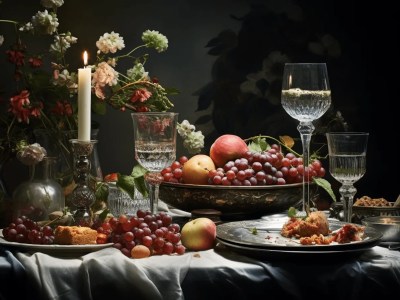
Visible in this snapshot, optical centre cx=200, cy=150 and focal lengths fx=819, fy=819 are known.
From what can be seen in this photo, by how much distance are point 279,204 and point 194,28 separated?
1.09 metres

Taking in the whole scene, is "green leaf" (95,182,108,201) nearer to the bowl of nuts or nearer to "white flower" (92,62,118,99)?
"white flower" (92,62,118,99)

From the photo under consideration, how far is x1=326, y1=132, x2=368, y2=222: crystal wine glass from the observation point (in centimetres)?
219

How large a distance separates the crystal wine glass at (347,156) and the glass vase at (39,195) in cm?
75

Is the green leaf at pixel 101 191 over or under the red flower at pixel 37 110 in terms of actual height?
under

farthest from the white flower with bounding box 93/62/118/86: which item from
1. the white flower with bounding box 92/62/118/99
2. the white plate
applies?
the white plate

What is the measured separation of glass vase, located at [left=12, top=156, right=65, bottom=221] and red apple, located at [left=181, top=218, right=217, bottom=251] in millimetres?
419

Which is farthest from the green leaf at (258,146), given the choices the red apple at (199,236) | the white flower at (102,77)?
the red apple at (199,236)

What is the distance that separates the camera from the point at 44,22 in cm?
231

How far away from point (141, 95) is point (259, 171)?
0.42m

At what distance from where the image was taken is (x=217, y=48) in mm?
3203

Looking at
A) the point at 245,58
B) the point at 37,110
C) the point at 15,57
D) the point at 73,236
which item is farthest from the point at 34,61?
the point at 245,58

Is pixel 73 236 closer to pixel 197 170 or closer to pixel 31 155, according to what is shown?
pixel 31 155

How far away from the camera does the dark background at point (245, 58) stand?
10.0ft

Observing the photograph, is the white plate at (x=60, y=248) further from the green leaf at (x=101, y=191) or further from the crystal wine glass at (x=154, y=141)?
the green leaf at (x=101, y=191)
